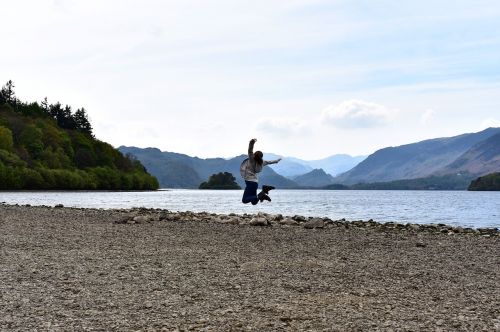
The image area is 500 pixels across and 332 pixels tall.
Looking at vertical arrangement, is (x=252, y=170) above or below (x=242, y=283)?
above

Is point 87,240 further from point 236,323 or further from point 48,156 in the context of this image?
point 48,156

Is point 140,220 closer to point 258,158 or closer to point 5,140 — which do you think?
point 258,158

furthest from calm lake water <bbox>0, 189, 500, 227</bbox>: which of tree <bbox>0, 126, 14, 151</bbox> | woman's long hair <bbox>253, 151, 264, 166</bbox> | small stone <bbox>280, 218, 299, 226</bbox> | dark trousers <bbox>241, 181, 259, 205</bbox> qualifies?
tree <bbox>0, 126, 14, 151</bbox>

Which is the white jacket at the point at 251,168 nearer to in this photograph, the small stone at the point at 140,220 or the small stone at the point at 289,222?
the small stone at the point at 289,222

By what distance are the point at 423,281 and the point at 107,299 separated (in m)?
8.41

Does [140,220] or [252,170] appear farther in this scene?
[140,220]

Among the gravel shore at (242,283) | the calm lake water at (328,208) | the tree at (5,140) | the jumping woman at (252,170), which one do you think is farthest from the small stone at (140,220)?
the tree at (5,140)

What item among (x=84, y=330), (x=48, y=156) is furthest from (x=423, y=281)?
(x=48, y=156)

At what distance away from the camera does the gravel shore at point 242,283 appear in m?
10.2

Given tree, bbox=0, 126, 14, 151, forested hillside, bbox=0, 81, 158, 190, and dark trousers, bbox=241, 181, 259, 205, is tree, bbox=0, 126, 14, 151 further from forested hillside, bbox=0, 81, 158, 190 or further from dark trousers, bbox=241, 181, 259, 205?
dark trousers, bbox=241, 181, 259, 205

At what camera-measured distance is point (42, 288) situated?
12.7 m

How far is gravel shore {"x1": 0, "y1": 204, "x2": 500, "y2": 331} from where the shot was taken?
33.6 ft

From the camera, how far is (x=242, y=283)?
13.9 m

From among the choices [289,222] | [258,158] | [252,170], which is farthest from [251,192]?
[289,222]
